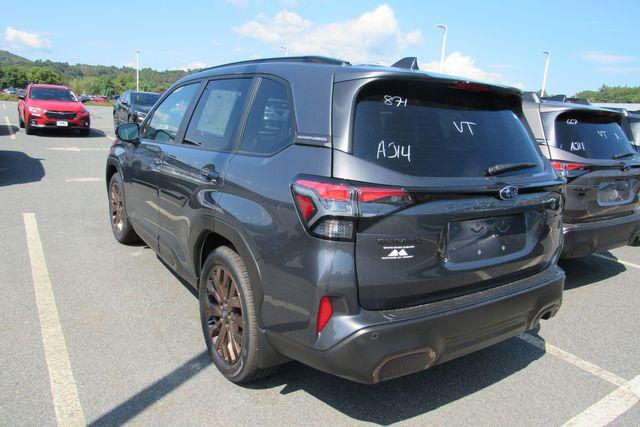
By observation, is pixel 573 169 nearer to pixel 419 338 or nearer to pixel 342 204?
pixel 419 338

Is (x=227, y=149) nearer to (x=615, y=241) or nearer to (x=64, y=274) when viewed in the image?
(x=64, y=274)

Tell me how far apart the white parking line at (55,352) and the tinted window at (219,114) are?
1616mm

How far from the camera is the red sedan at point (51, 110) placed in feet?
51.1

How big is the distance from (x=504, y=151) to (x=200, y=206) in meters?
1.84

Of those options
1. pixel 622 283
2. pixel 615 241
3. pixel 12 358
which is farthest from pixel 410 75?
pixel 622 283

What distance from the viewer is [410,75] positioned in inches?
96.1

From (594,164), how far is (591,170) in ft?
0.24

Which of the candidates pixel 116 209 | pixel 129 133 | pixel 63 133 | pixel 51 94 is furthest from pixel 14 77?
pixel 129 133

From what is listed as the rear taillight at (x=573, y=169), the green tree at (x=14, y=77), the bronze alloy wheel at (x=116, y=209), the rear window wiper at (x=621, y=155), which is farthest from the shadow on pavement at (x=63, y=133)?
the green tree at (x=14, y=77)

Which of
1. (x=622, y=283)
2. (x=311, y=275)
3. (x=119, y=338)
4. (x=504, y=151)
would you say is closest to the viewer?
(x=311, y=275)

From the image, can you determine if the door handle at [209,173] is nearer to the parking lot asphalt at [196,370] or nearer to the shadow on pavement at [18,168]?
the parking lot asphalt at [196,370]

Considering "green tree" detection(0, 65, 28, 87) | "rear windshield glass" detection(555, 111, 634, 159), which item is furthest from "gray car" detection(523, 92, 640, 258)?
"green tree" detection(0, 65, 28, 87)

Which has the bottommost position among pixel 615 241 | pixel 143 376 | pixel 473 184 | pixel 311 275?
pixel 143 376

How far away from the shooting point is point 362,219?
2146 mm
